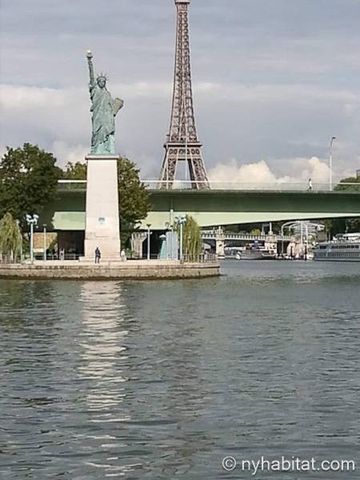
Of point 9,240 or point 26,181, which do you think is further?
point 26,181

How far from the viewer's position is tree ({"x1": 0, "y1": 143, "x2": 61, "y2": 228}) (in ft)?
246

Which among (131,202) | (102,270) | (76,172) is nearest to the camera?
(102,270)

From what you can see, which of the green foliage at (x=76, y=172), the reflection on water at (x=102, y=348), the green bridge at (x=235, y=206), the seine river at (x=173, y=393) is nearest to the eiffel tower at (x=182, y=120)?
the green foliage at (x=76, y=172)

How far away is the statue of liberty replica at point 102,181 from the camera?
62594 mm

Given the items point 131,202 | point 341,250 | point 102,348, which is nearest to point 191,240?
point 131,202

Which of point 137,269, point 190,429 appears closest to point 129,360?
point 190,429

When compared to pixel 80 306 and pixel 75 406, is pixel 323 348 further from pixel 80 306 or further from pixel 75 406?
pixel 80 306

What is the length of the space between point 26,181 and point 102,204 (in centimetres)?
1438

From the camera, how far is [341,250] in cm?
13275

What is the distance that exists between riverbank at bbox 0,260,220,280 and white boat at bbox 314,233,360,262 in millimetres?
66538

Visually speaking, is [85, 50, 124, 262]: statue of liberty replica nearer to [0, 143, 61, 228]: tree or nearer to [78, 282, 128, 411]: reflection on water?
[0, 143, 61, 228]: tree

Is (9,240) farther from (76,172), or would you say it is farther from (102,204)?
(76,172)

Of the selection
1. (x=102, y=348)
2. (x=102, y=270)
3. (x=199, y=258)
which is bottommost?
(x=102, y=348)

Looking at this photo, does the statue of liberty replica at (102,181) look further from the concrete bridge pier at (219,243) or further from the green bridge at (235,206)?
the concrete bridge pier at (219,243)
